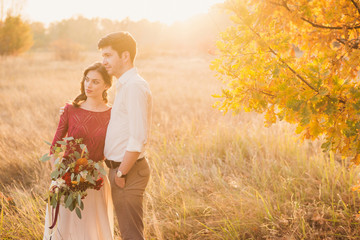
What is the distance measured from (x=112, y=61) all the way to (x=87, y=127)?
0.53 meters

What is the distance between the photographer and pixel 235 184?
10.3 feet

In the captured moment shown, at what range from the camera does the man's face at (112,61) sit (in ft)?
6.54

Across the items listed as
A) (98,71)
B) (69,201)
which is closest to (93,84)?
(98,71)

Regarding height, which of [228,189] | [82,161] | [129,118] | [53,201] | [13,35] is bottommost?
[228,189]

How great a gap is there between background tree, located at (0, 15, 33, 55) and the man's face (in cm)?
2390

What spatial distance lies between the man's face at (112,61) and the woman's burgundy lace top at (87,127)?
15.9 inches

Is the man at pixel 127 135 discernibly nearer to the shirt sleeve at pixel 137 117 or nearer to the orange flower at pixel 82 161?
the shirt sleeve at pixel 137 117

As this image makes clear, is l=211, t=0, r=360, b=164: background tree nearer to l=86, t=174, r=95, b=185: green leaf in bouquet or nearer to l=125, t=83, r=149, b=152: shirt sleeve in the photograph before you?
l=125, t=83, r=149, b=152: shirt sleeve

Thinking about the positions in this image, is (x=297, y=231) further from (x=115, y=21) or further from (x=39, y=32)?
(x=115, y=21)

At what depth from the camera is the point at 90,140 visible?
2145mm

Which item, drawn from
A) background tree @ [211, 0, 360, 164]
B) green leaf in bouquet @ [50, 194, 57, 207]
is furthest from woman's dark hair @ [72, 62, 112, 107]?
background tree @ [211, 0, 360, 164]

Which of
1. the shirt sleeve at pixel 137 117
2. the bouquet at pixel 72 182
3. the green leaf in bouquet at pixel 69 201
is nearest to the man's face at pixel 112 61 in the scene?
the shirt sleeve at pixel 137 117

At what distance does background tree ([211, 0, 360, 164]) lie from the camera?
146cm

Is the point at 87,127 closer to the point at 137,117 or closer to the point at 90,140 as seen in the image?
the point at 90,140
